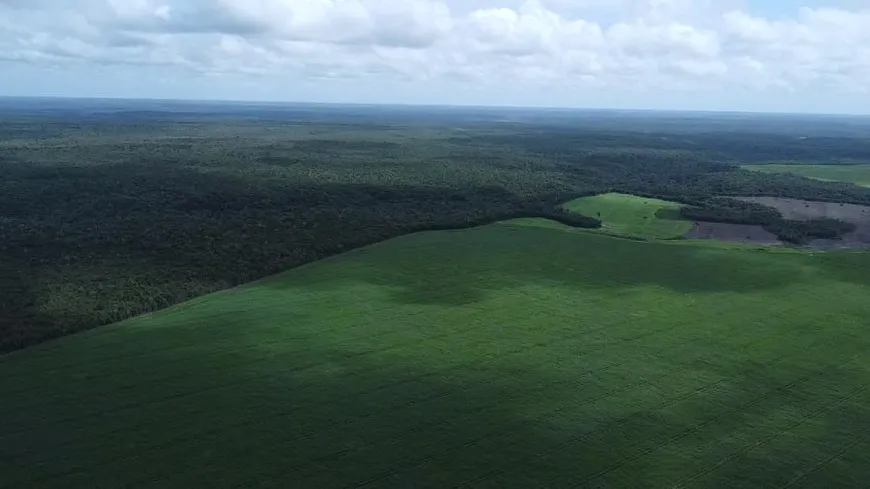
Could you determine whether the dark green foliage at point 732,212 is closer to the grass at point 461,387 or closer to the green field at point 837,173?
the grass at point 461,387

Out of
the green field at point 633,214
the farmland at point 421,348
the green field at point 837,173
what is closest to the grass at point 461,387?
the farmland at point 421,348

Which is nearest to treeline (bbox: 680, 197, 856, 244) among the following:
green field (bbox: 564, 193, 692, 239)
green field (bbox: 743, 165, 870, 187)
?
green field (bbox: 564, 193, 692, 239)

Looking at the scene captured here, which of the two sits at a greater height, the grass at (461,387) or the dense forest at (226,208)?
the dense forest at (226,208)

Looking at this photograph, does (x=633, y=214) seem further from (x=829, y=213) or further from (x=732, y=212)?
(x=829, y=213)

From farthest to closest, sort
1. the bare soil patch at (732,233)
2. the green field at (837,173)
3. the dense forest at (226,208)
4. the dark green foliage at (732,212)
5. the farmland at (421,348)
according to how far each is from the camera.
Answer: the green field at (837,173) → the dark green foliage at (732,212) → the bare soil patch at (732,233) → the dense forest at (226,208) → the farmland at (421,348)

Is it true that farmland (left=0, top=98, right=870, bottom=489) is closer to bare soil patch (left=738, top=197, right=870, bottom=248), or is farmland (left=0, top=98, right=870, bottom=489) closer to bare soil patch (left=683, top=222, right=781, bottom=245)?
bare soil patch (left=683, top=222, right=781, bottom=245)

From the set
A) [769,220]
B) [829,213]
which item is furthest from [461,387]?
[829,213]

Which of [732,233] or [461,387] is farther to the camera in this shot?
[732,233]
